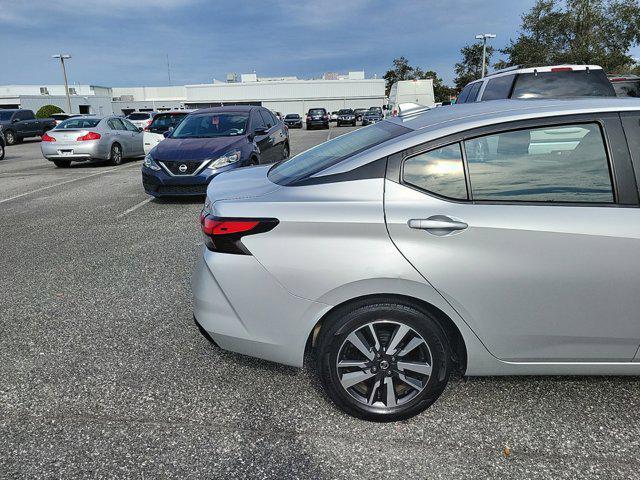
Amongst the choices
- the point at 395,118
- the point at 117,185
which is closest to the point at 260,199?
the point at 395,118

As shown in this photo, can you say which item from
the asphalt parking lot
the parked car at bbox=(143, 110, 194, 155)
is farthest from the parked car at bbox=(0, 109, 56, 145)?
the asphalt parking lot

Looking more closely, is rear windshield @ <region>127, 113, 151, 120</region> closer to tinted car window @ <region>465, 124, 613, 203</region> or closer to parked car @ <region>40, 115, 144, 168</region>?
parked car @ <region>40, 115, 144, 168</region>

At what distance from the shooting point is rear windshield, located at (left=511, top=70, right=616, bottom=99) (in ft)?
23.3

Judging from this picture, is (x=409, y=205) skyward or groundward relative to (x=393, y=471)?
skyward

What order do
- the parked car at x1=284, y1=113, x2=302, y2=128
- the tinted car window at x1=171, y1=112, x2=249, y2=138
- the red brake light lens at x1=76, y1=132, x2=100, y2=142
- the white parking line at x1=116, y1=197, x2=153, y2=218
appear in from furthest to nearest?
the parked car at x1=284, y1=113, x2=302, y2=128, the red brake light lens at x1=76, y1=132, x2=100, y2=142, the tinted car window at x1=171, y1=112, x2=249, y2=138, the white parking line at x1=116, y1=197, x2=153, y2=218

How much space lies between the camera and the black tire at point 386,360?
2.42 metres

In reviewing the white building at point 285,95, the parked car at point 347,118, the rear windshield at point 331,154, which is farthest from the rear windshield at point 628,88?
the white building at point 285,95

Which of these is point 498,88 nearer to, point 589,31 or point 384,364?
point 384,364

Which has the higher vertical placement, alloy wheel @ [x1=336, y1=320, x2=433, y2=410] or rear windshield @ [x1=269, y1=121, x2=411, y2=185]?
rear windshield @ [x1=269, y1=121, x2=411, y2=185]

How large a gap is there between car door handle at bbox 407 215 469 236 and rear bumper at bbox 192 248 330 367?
602 mm

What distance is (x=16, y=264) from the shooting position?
5.28m

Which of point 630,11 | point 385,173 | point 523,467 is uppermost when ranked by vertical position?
point 630,11

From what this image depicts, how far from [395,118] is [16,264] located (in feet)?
14.6

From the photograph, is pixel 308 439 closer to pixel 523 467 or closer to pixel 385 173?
pixel 523 467
